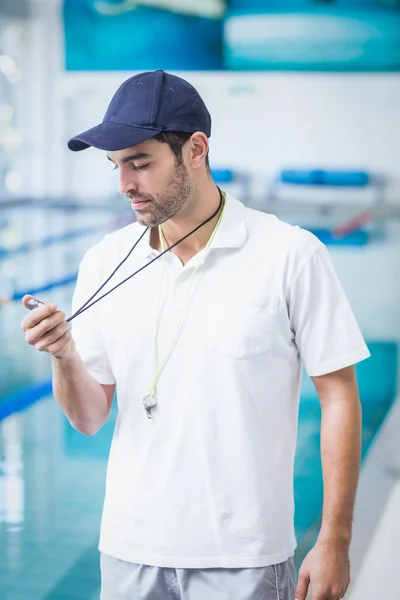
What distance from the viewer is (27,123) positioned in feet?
48.8

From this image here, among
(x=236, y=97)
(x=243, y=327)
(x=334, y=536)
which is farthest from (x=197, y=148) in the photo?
(x=236, y=97)

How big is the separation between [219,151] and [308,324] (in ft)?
44.4

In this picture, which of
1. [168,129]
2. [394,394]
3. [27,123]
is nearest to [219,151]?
[27,123]

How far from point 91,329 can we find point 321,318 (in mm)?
434

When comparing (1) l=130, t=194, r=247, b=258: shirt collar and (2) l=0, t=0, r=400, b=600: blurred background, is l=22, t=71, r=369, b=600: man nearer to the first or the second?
(1) l=130, t=194, r=247, b=258: shirt collar

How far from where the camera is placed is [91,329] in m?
1.62

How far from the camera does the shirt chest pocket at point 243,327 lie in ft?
4.78

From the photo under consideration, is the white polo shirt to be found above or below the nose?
below

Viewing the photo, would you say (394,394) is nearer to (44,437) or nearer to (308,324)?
(44,437)

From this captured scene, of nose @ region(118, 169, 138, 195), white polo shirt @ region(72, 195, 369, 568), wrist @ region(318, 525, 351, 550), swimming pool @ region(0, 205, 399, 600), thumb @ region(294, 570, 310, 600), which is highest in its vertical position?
nose @ region(118, 169, 138, 195)

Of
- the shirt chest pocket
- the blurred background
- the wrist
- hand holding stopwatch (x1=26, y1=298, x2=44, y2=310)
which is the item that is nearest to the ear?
the shirt chest pocket

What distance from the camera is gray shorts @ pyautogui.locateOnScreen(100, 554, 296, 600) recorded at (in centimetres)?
145

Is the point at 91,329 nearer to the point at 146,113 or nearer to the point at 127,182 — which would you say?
the point at 127,182

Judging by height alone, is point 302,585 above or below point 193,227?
below
